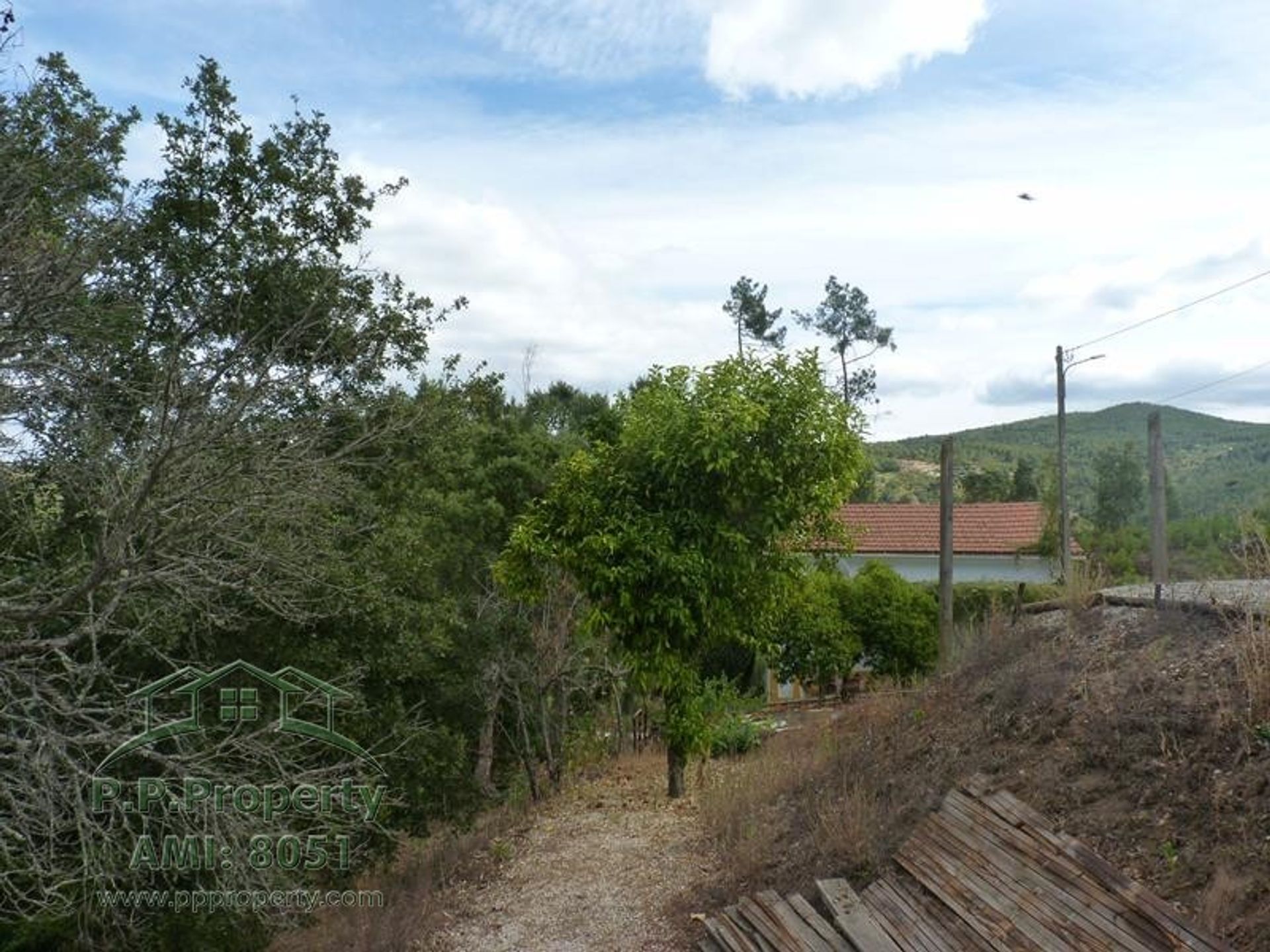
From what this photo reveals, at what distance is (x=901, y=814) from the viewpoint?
6633mm

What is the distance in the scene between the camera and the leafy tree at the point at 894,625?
59.3ft

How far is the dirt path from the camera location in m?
7.11

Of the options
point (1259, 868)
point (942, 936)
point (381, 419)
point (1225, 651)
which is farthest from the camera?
point (381, 419)

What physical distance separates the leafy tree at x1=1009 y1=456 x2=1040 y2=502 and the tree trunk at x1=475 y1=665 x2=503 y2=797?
79.3 feet

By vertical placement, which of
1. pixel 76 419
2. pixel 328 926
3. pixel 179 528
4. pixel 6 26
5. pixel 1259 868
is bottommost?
pixel 328 926

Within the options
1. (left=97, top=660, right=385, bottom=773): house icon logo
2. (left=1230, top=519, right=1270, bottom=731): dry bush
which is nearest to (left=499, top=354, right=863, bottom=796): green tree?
(left=97, top=660, right=385, bottom=773): house icon logo

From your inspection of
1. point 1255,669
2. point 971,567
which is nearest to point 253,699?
point 1255,669

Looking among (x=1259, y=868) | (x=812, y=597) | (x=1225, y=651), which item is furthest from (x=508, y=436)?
(x=1259, y=868)

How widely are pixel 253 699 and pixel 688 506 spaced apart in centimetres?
423

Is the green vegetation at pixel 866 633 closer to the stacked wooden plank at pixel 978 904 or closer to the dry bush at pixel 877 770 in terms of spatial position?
the dry bush at pixel 877 770

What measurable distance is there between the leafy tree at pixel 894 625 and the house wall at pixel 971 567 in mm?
5144

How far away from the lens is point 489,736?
13.2 meters

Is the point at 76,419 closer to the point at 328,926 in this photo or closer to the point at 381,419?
the point at 381,419

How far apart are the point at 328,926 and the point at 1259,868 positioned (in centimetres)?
671
